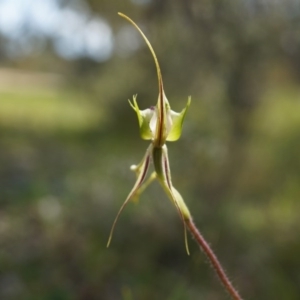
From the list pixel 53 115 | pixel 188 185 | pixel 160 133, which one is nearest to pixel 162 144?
pixel 160 133

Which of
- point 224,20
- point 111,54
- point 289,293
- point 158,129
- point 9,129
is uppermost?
point 158,129

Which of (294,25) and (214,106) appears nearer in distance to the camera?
(294,25)

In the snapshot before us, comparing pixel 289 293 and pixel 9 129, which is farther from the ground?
pixel 289 293

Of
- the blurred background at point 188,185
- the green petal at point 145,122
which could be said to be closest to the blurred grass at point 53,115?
the blurred background at point 188,185

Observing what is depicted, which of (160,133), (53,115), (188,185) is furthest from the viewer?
(53,115)

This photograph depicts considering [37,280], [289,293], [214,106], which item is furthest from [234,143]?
[37,280]

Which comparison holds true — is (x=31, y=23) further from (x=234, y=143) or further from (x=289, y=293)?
(x=289, y=293)

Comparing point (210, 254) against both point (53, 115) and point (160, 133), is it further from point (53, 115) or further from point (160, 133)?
point (53, 115)

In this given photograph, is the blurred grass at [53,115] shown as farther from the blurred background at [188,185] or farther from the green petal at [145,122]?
the green petal at [145,122]

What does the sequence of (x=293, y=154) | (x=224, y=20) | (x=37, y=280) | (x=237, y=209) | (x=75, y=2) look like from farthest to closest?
1. (x=75, y=2)
2. (x=293, y=154)
3. (x=237, y=209)
4. (x=224, y=20)
5. (x=37, y=280)
